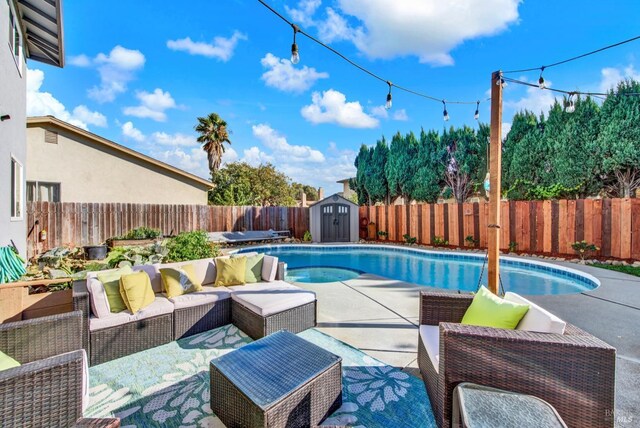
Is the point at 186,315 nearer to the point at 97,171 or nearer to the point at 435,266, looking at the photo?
the point at 435,266

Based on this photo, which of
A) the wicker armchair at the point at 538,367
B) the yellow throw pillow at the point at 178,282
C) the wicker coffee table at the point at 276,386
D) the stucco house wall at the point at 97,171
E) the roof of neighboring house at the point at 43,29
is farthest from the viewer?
the stucco house wall at the point at 97,171

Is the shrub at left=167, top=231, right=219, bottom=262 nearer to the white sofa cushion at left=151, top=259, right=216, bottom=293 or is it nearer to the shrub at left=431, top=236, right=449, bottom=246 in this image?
the white sofa cushion at left=151, top=259, right=216, bottom=293

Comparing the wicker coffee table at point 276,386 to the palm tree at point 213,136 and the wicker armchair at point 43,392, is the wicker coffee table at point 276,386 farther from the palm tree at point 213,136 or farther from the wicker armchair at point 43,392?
the palm tree at point 213,136

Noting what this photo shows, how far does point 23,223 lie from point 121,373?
584cm

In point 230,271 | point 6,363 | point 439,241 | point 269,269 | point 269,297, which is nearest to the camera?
point 6,363

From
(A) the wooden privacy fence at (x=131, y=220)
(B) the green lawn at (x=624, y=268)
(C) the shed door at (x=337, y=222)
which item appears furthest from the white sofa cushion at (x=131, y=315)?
(C) the shed door at (x=337, y=222)

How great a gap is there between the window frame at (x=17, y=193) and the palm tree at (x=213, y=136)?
45.5 feet

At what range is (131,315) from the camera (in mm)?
2959

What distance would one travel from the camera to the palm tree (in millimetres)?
19375

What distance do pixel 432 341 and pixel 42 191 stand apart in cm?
1286

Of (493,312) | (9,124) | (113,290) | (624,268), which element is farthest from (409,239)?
(9,124)

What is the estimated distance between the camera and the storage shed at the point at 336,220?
13422 mm

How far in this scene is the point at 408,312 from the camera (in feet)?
13.0

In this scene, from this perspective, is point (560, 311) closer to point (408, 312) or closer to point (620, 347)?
point (620, 347)
